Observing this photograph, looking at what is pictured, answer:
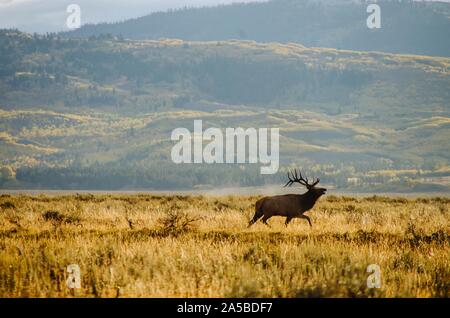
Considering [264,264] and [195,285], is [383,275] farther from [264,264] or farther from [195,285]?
[195,285]

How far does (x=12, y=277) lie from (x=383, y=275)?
A: 658 cm

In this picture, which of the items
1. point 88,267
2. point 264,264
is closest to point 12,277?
point 88,267

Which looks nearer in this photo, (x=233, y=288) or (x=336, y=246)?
(x=233, y=288)

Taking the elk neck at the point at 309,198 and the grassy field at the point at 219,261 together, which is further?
the elk neck at the point at 309,198

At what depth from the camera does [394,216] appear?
98.8 ft

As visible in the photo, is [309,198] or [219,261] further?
[309,198]

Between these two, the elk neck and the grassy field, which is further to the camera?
the elk neck

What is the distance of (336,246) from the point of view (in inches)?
703

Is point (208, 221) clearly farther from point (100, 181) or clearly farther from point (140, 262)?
point (100, 181)

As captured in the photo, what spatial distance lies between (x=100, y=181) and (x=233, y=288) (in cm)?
18216

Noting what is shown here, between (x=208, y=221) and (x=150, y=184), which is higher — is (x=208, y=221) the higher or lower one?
the higher one
